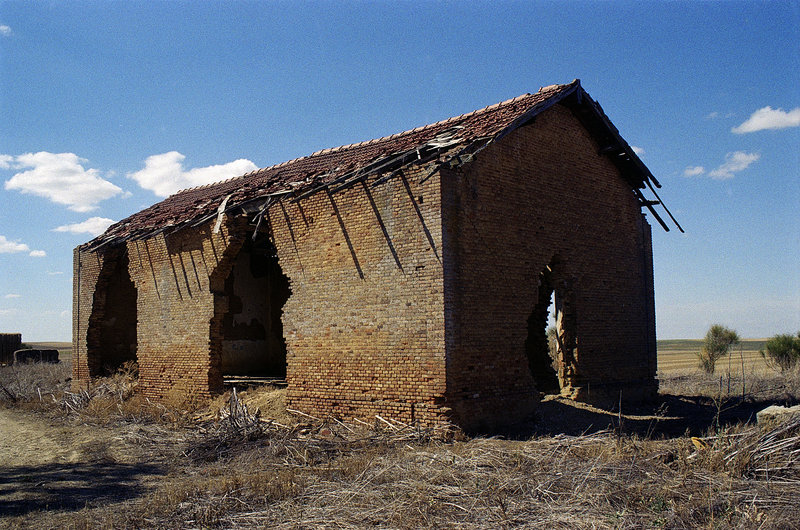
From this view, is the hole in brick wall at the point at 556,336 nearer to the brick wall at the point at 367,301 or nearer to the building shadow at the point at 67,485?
the brick wall at the point at 367,301

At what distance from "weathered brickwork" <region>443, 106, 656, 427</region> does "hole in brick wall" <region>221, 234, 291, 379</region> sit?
27.6 ft

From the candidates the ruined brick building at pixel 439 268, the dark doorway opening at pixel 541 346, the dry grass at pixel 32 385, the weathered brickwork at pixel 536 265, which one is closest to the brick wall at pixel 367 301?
the ruined brick building at pixel 439 268

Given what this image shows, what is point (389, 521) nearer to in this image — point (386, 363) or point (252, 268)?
point (386, 363)

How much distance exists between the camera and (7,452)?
10.7 metres

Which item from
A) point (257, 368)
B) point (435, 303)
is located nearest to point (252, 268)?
point (257, 368)

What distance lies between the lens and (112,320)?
1803 centimetres

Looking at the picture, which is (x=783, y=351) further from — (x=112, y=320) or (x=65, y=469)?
(x=65, y=469)

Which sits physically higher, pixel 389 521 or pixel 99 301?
pixel 99 301

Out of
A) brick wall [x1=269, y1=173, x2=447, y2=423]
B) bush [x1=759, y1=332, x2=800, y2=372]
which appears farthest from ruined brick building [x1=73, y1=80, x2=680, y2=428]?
bush [x1=759, y1=332, x2=800, y2=372]

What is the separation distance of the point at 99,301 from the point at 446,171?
11785 millimetres

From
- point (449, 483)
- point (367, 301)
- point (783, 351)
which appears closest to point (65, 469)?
point (367, 301)

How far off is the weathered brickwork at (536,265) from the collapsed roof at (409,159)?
311 mm

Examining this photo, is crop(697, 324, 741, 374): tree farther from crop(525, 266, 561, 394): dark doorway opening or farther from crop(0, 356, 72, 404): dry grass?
crop(0, 356, 72, 404): dry grass

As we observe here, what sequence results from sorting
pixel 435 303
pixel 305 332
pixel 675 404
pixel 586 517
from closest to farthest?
pixel 586 517 < pixel 435 303 < pixel 305 332 < pixel 675 404
